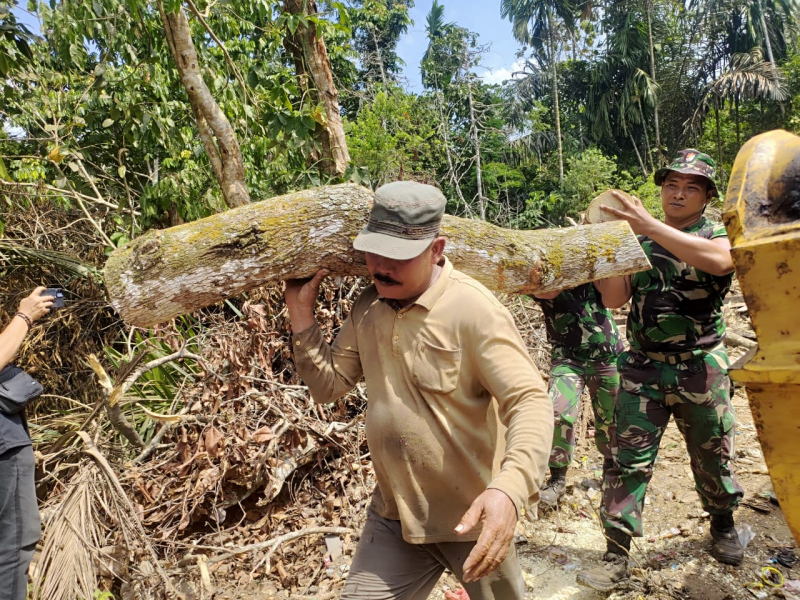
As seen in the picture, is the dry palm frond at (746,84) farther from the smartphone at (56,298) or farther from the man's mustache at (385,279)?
the smartphone at (56,298)

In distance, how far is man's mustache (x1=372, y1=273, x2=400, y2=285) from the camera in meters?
1.96

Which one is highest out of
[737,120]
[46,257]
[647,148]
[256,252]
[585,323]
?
[256,252]

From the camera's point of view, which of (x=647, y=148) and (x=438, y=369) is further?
(x=647, y=148)

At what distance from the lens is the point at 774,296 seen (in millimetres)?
1111

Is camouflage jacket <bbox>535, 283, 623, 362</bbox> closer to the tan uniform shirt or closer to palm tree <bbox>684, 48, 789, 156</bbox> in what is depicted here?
the tan uniform shirt

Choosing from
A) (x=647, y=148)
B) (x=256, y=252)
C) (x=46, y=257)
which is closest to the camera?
(x=256, y=252)

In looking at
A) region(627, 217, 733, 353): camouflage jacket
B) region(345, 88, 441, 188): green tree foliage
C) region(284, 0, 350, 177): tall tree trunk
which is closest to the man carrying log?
region(627, 217, 733, 353): camouflage jacket

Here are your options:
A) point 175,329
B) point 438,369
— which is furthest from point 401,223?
point 175,329

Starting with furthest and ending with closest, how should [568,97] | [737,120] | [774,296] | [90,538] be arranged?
[568,97] < [737,120] < [90,538] < [774,296]

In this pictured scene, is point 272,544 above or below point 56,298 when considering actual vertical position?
below

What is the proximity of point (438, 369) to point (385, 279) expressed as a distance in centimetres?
37

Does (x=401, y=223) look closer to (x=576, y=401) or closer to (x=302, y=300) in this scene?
(x=302, y=300)

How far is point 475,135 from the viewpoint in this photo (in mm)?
18578

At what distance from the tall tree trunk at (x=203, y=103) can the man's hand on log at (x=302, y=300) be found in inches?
93.6
